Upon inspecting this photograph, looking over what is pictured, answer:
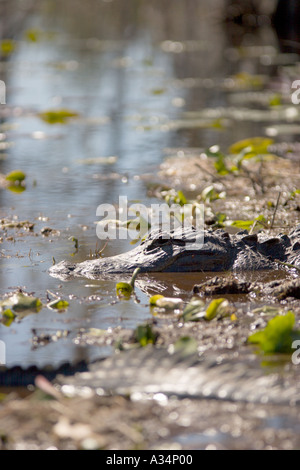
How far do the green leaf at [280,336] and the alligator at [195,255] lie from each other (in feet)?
4.16

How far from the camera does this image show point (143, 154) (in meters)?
8.09

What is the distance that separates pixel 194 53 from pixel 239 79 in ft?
14.1

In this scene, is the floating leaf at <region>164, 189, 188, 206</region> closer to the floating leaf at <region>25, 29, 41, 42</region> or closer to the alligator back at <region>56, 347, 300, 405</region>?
the alligator back at <region>56, 347, 300, 405</region>

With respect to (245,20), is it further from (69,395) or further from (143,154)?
(69,395)

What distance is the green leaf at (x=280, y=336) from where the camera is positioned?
304 centimetres

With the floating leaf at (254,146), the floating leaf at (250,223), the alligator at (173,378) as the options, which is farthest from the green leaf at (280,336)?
the floating leaf at (254,146)

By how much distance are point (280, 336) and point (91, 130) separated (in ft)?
22.2

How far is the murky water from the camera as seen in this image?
390cm

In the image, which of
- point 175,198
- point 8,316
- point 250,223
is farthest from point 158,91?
point 8,316

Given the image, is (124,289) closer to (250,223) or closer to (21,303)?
(21,303)

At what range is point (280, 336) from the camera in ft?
9.98

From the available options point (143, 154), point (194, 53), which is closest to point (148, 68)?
point (194, 53)

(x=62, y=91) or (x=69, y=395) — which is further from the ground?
(x=62, y=91)

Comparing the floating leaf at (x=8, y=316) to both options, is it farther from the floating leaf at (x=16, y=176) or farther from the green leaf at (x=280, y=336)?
the floating leaf at (x=16, y=176)
